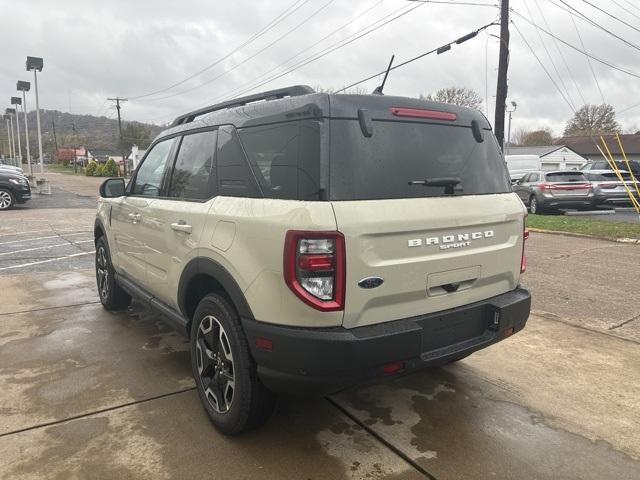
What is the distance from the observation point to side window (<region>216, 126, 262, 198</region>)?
2.79 m

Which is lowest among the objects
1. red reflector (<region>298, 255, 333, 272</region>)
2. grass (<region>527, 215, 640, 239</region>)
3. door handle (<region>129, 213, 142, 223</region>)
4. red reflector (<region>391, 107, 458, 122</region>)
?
grass (<region>527, 215, 640, 239</region>)

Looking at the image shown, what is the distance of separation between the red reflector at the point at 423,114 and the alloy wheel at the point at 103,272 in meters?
3.77

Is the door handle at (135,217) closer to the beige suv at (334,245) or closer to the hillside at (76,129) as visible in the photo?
the beige suv at (334,245)

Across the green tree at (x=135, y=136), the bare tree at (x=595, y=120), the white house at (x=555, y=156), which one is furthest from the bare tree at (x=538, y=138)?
the green tree at (x=135, y=136)

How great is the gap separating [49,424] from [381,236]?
237cm

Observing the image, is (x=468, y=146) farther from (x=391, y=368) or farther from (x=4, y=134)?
(x=4, y=134)

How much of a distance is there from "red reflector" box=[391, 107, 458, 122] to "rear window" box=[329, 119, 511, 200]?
0.04m

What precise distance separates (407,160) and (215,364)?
166 cm

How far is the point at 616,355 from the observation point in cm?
418

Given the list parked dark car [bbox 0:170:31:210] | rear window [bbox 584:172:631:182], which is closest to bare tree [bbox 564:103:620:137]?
rear window [bbox 584:172:631:182]

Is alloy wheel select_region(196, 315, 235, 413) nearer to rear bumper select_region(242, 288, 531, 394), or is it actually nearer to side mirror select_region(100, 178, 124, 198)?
rear bumper select_region(242, 288, 531, 394)

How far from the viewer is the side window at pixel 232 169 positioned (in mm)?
2789

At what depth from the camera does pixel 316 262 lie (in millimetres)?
2332

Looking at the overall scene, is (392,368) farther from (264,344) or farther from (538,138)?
(538,138)
